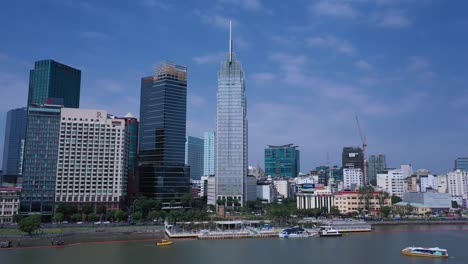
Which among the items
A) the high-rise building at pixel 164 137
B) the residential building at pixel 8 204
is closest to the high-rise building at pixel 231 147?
the high-rise building at pixel 164 137

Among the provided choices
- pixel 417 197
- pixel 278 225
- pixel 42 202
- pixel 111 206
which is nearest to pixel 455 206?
pixel 417 197

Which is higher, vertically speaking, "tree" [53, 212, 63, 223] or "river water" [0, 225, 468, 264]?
"tree" [53, 212, 63, 223]

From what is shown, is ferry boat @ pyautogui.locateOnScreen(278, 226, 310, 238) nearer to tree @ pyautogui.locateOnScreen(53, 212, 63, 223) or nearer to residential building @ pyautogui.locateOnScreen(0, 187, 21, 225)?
tree @ pyautogui.locateOnScreen(53, 212, 63, 223)

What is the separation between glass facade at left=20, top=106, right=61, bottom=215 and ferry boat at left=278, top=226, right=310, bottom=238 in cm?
6732

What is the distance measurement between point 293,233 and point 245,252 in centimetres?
2610

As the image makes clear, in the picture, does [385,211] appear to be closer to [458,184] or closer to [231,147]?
[231,147]

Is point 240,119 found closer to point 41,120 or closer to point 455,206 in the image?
point 41,120

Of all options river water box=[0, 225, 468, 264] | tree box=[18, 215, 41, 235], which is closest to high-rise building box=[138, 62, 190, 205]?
tree box=[18, 215, 41, 235]

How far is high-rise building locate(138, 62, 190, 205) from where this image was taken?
151125mm

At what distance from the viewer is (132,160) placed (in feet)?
532

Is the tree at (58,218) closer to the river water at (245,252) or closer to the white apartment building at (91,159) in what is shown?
the white apartment building at (91,159)

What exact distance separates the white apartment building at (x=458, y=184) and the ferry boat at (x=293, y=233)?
13443cm

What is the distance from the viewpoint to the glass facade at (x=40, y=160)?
11400cm

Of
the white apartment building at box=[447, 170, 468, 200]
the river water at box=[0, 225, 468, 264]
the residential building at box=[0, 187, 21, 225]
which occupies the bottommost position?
the river water at box=[0, 225, 468, 264]
